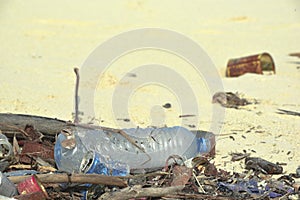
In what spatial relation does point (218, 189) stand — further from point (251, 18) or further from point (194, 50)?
point (251, 18)

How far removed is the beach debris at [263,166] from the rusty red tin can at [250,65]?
2.32 metres

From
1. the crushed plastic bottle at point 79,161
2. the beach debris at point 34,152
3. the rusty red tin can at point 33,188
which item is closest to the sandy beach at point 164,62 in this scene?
the crushed plastic bottle at point 79,161

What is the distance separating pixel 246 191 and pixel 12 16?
580 cm

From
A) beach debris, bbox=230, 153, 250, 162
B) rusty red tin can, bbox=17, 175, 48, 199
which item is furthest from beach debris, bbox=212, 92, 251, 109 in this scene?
rusty red tin can, bbox=17, 175, 48, 199

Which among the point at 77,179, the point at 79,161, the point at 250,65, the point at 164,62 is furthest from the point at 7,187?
the point at 164,62

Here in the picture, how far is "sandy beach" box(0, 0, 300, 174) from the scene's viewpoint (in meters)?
3.64

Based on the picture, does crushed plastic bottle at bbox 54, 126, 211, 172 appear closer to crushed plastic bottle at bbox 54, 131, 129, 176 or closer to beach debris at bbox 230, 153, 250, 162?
crushed plastic bottle at bbox 54, 131, 129, 176

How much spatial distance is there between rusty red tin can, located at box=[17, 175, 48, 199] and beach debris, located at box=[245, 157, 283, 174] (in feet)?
3.89

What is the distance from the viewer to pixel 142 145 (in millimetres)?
2781

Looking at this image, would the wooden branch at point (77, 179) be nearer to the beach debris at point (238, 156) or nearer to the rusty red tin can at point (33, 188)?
the rusty red tin can at point (33, 188)

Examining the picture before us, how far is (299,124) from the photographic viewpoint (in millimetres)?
3682

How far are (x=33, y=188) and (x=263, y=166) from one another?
1.26 metres

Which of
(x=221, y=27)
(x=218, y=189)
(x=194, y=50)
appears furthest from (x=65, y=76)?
(x=221, y=27)

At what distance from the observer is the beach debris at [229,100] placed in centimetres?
417
